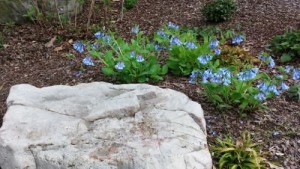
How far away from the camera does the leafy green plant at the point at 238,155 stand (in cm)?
327

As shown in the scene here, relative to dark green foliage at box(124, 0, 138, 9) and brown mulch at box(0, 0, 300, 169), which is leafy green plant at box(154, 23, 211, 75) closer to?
brown mulch at box(0, 0, 300, 169)

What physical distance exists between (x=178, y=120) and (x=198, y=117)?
0.49 feet

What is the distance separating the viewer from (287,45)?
15.7 feet

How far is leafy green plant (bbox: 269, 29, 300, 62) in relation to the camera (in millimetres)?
4727

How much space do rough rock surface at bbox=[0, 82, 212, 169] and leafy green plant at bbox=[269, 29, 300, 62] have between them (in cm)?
170

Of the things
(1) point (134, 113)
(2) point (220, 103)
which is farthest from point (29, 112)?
(2) point (220, 103)

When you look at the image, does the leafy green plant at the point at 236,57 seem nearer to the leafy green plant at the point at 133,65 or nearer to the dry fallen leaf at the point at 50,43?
the leafy green plant at the point at 133,65

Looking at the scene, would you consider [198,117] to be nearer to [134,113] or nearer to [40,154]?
[134,113]

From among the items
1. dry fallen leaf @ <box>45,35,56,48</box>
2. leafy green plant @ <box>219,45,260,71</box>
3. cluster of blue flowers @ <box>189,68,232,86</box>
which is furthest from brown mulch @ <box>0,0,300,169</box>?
leafy green plant @ <box>219,45,260,71</box>

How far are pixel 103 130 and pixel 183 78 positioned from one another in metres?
1.31

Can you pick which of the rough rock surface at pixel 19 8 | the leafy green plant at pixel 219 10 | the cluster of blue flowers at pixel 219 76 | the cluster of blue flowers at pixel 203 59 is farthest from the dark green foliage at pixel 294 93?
the rough rock surface at pixel 19 8

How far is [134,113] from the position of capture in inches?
129

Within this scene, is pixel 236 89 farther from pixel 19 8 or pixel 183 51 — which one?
pixel 19 8

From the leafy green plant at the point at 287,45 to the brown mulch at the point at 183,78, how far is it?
0.16 metres
